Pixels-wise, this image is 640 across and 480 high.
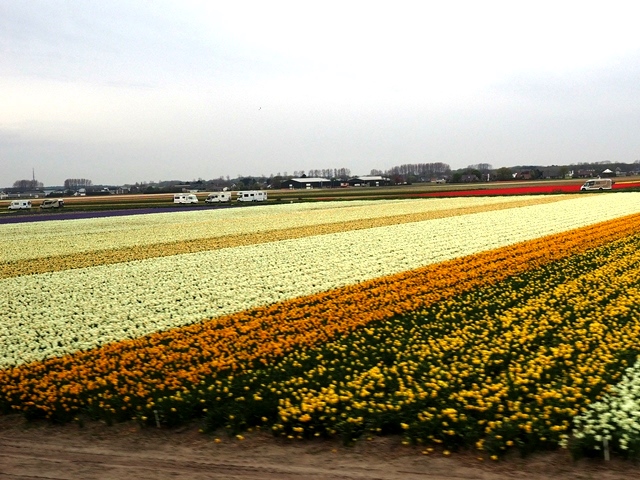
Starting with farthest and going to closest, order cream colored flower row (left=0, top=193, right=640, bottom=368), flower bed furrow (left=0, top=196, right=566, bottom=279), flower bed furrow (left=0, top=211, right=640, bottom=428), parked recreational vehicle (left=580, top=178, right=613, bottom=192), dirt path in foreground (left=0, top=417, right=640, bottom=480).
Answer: parked recreational vehicle (left=580, top=178, right=613, bottom=192) < flower bed furrow (left=0, top=196, right=566, bottom=279) < cream colored flower row (left=0, top=193, right=640, bottom=368) < flower bed furrow (left=0, top=211, right=640, bottom=428) < dirt path in foreground (left=0, top=417, right=640, bottom=480)

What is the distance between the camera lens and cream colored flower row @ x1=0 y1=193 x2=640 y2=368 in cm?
1438

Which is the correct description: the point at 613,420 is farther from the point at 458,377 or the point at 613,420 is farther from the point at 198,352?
the point at 198,352

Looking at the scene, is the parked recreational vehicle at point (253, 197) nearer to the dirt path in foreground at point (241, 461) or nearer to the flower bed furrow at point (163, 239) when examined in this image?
the flower bed furrow at point (163, 239)

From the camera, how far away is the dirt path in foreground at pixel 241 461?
6789 mm

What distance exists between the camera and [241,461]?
746 centimetres

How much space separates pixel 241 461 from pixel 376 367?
2860mm

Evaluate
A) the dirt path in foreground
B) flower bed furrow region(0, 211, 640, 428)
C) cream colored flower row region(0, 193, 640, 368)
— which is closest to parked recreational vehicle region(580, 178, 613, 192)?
cream colored flower row region(0, 193, 640, 368)

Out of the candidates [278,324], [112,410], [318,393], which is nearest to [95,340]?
[278,324]

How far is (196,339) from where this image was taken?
41.8 feet

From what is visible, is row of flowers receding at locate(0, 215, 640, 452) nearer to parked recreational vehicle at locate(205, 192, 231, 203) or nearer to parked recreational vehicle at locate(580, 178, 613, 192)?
parked recreational vehicle at locate(580, 178, 613, 192)

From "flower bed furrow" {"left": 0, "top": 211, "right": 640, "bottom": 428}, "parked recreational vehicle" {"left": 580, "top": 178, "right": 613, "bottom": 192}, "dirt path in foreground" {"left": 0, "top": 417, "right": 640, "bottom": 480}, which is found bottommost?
"dirt path in foreground" {"left": 0, "top": 417, "right": 640, "bottom": 480}

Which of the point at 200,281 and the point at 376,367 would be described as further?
the point at 200,281

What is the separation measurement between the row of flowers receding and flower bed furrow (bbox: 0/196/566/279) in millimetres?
13970

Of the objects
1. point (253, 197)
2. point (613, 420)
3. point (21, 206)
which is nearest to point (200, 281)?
point (613, 420)
